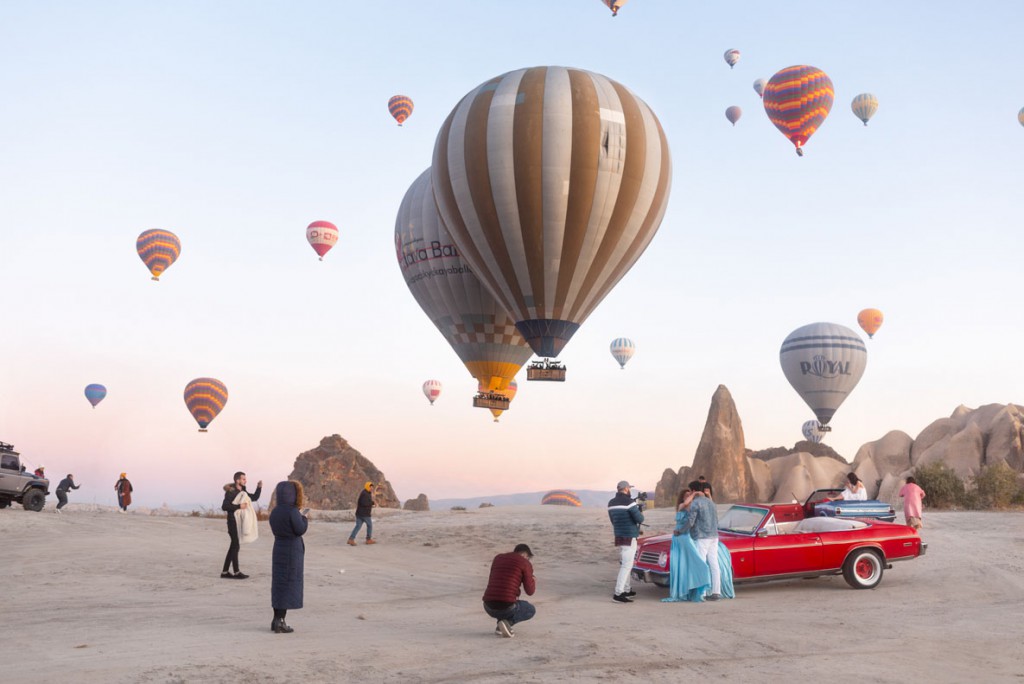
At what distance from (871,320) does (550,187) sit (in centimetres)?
4858

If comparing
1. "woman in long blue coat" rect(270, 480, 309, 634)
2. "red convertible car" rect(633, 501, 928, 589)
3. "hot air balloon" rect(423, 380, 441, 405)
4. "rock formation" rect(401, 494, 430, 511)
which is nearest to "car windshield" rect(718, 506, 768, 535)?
"red convertible car" rect(633, 501, 928, 589)

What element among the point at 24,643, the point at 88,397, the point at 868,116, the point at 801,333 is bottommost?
the point at 24,643

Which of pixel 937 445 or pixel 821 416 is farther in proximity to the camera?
pixel 937 445

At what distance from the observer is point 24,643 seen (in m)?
9.98

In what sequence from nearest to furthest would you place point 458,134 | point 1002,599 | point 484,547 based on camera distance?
point 1002,599, point 484,547, point 458,134

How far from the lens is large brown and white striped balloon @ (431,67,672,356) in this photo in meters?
29.8

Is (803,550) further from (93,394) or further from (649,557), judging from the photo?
(93,394)

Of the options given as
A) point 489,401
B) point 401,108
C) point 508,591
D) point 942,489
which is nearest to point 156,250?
point 401,108

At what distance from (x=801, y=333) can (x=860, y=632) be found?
50.7 meters

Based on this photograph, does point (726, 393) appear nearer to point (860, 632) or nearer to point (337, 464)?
point (337, 464)

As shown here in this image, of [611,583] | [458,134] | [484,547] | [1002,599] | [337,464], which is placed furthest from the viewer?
[337,464]

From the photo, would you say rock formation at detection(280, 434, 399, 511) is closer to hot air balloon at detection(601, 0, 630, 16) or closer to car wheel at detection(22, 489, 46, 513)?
car wheel at detection(22, 489, 46, 513)

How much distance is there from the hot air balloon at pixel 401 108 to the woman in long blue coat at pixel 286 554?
61.4m

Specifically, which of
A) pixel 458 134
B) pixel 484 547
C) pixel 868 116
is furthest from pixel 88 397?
pixel 868 116
